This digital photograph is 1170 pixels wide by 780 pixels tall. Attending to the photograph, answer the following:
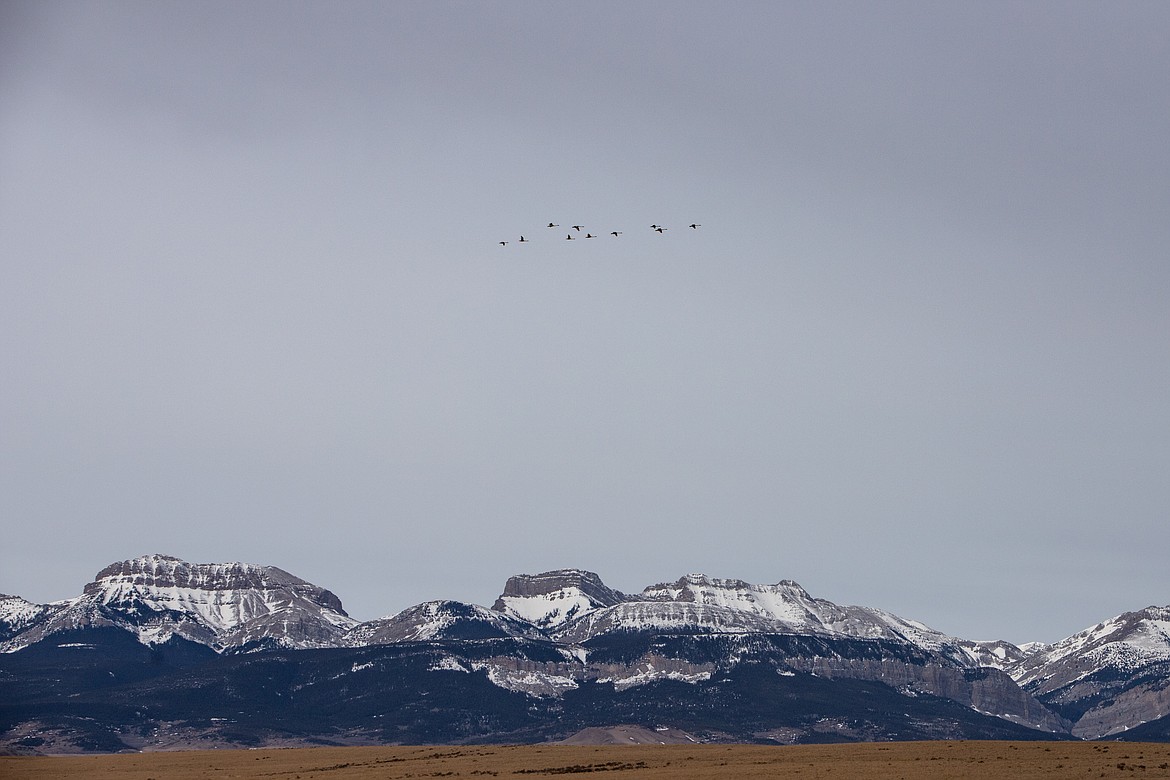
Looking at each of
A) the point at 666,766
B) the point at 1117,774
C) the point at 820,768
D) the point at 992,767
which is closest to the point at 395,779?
the point at 666,766

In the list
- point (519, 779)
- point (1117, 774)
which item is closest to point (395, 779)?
point (519, 779)

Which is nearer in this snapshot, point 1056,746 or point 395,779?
point 395,779

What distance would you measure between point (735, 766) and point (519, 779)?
28336mm

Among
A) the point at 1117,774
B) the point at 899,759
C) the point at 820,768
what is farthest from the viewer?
the point at 899,759

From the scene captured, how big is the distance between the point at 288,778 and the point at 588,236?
256 ft

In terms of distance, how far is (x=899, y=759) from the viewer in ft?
628

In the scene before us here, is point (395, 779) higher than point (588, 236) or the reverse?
the reverse

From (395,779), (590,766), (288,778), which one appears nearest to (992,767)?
(590,766)

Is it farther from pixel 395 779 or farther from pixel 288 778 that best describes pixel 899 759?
pixel 288 778

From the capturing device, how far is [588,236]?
194375mm

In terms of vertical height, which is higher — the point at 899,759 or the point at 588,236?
the point at 588,236

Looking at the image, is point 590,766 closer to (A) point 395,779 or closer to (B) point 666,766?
(B) point 666,766

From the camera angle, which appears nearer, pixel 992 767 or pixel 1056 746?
pixel 992 767

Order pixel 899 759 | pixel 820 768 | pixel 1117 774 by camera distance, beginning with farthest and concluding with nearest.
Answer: pixel 899 759 → pixel 820 768 → pixel 1117 774
